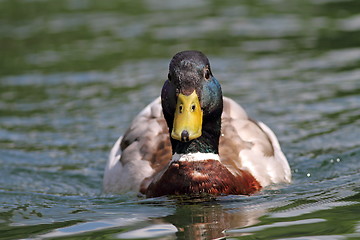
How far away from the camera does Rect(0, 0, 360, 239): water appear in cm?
596

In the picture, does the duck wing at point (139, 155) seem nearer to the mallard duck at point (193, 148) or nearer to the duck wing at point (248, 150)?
the mallard duck at point (193, 148)

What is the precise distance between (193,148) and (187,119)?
682mm

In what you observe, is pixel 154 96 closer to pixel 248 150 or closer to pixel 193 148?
pixel 248 150

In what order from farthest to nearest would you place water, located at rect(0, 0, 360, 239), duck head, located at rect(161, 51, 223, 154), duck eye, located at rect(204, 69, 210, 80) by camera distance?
1. duck eye, located at rect(204, 69, 210, 80)
2. duck head, located at rect(161, 51, 223, 154)
3. water, located at rect(0, 0, 360, 239)

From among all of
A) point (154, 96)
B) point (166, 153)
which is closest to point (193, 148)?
point (166, 153)

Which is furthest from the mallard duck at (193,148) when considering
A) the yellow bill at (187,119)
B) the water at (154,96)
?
the water at (154,96)

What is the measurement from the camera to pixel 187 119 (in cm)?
608

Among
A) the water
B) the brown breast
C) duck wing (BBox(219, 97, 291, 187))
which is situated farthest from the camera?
duck wing (BBox(219, 97, 291, 187))

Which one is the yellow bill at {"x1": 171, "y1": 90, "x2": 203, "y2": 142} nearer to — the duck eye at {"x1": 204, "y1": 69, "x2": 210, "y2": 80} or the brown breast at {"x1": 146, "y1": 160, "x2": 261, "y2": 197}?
the duck eye at {"x1": 204, "y1": 69, "x2": 210, "y2": 80}

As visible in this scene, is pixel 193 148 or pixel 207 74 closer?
pixel 207 74

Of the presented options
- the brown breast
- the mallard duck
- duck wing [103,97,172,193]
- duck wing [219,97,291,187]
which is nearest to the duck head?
the mallard duck

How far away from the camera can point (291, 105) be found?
34.0 feet

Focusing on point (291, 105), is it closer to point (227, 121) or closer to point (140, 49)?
point (227, 121)

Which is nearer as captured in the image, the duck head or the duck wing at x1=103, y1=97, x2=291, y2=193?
the duck head
